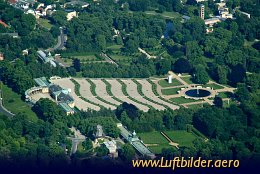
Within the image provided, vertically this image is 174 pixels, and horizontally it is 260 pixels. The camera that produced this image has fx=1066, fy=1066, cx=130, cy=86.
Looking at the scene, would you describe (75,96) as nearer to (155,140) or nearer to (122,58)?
(155,140)

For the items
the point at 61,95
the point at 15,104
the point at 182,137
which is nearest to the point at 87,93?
the point at 61,95

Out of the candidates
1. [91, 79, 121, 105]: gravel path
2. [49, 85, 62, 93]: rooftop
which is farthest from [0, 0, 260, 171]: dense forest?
[49, 85, 62, 93]: rooftop

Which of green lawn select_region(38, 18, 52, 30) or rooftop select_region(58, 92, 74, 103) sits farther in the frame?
green lawn select_region(38, 18, 52, 30)

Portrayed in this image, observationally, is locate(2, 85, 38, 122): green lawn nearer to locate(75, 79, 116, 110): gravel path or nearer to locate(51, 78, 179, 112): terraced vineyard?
locate(51, 78, 179, 112): terraced vineyard

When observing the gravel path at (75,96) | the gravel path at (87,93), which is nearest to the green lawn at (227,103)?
the gravel path at (87,93)

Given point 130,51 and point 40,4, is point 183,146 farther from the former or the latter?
point 40,4
